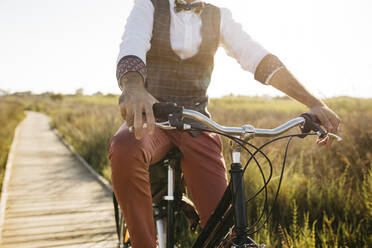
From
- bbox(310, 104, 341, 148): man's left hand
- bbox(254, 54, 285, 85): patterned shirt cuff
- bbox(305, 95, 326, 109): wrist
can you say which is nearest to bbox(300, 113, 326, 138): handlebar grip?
bbox(310, 104, 341, 148): man's left hand

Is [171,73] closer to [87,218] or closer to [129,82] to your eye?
[129,82]

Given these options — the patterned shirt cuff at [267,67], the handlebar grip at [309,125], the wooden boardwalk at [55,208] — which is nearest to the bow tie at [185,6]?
the patterned shirt cuff at [267,67]

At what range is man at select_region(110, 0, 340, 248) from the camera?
4.90ft

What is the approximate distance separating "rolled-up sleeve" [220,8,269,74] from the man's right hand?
0.77 m

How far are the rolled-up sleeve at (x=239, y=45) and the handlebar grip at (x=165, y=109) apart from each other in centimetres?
87

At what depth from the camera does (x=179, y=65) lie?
1.94m

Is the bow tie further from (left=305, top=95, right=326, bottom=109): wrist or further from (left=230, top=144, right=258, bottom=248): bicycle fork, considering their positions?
(left=230, top=144, right=258, bottom=248): bicycle fork

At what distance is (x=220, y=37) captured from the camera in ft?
6.73

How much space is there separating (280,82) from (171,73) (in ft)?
1.89

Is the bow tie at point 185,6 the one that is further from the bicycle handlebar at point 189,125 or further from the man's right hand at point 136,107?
the bicycle handlebar at point 189,125

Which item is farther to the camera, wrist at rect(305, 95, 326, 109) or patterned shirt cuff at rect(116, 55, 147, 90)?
wrist at rect(305, 95, 326, 109)

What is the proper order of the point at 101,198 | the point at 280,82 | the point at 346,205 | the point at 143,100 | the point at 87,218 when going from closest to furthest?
the point at 143,100, the point at 280,82, the point at 346,205, the point at 87,218, the point at 101,198

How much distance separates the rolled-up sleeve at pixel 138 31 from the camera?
154cm

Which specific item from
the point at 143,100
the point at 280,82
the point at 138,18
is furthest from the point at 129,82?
the point at 280,82
